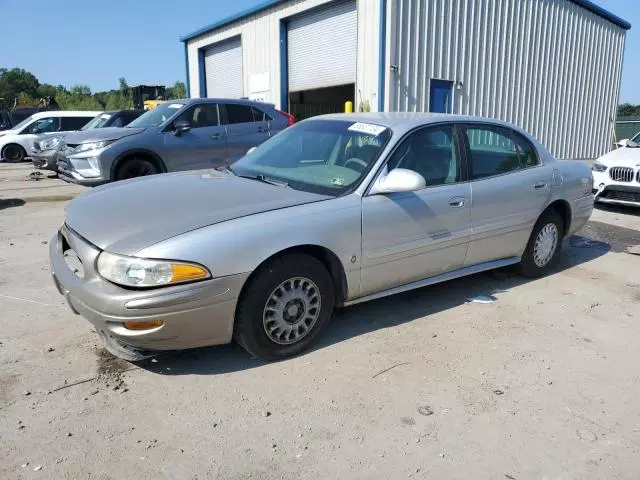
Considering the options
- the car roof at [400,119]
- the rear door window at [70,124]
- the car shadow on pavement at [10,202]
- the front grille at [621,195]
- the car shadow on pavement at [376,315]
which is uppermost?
the rear door window at [70,124]

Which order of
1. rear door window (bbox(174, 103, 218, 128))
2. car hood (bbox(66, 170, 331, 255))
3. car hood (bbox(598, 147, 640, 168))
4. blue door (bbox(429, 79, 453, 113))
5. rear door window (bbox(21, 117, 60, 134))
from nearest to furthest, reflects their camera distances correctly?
car hood (bbox(66, 170, 331, 255))
car hood (bbox(598, 147, 640, 168))
rear door window (bbox(174, 103, 218, 128))
blue door (bbox(429, 79, 453, 113))
rear door window (bbox(21, 117, 60, 134))

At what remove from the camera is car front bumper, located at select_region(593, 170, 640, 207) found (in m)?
8.28

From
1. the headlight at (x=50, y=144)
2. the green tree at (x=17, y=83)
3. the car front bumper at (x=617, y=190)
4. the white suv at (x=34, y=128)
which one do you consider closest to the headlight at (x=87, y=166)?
the headlight at (x=50, y=144)

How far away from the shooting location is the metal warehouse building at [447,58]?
12.5 meters

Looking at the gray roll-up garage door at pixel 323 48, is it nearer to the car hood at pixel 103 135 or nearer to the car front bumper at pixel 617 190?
the car hood at pixel 103 135

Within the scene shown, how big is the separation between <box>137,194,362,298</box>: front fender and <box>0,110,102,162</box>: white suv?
15.9 m

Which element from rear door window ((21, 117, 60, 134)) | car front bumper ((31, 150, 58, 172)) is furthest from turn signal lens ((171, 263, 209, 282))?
rear door window ((21, 117, 60, 134))

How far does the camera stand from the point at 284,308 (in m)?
3.35

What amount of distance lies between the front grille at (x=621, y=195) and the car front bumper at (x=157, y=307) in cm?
761

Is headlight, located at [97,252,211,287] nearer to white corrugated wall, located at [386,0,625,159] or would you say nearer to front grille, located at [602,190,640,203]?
front grille, located at [602,190,640,203]

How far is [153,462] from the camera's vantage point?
248cm

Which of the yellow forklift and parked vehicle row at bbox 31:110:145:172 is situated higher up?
the yellow forklift

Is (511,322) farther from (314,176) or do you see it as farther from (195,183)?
(195,183)

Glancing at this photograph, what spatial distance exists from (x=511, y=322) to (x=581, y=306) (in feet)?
2.84
